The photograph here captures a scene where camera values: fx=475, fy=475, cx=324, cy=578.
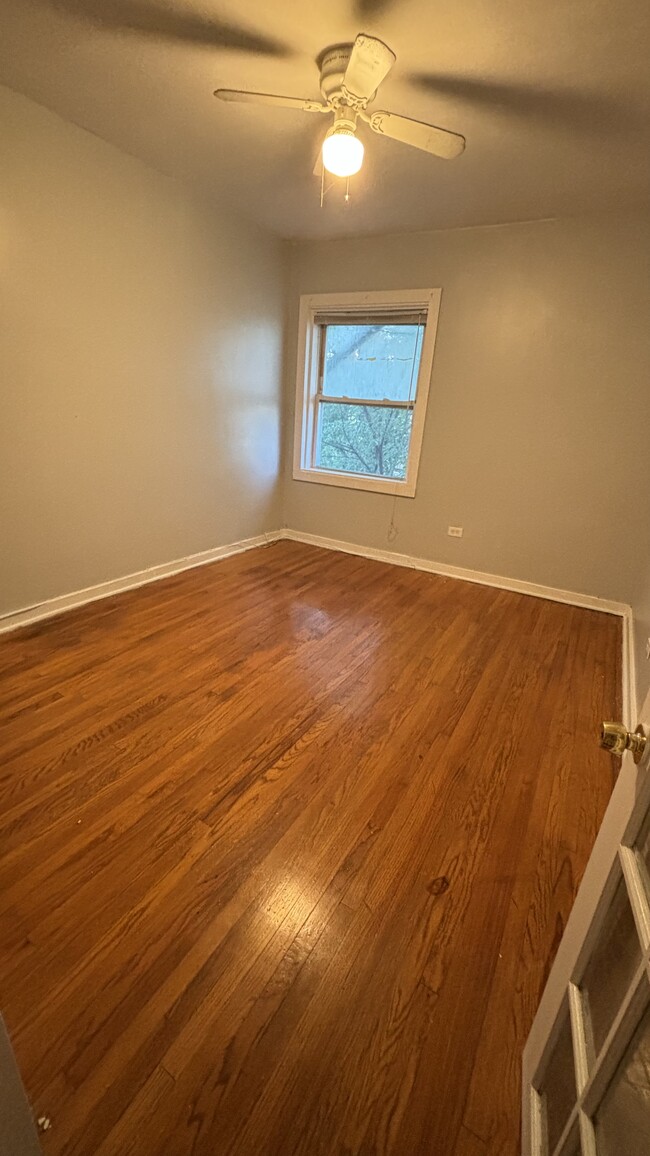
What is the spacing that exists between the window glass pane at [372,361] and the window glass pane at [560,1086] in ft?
12.0

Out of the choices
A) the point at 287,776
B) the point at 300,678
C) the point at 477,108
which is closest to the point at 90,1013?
the point at 287,776

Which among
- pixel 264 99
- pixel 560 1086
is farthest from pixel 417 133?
pixel 560 1086

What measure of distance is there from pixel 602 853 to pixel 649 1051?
10.0 inches

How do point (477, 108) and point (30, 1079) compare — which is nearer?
point (30, 1079)

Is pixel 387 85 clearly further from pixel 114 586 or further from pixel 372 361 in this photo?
pixel 114 586

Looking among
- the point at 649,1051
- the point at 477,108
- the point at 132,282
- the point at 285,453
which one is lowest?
the point at 649,1051

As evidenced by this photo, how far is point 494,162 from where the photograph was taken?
233 centimetres

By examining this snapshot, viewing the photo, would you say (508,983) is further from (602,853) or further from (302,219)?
(302,219)

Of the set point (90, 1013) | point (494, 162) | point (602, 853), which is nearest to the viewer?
point (602, 853)

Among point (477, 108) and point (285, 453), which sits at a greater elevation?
point (477, 108)

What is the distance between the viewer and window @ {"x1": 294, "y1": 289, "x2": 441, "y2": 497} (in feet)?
11.9

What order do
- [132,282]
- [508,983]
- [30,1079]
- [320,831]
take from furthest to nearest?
[132,282] < [320,831] < [508,983] < [30,1079]

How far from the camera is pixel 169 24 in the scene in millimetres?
1623

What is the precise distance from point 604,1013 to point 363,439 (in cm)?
388
